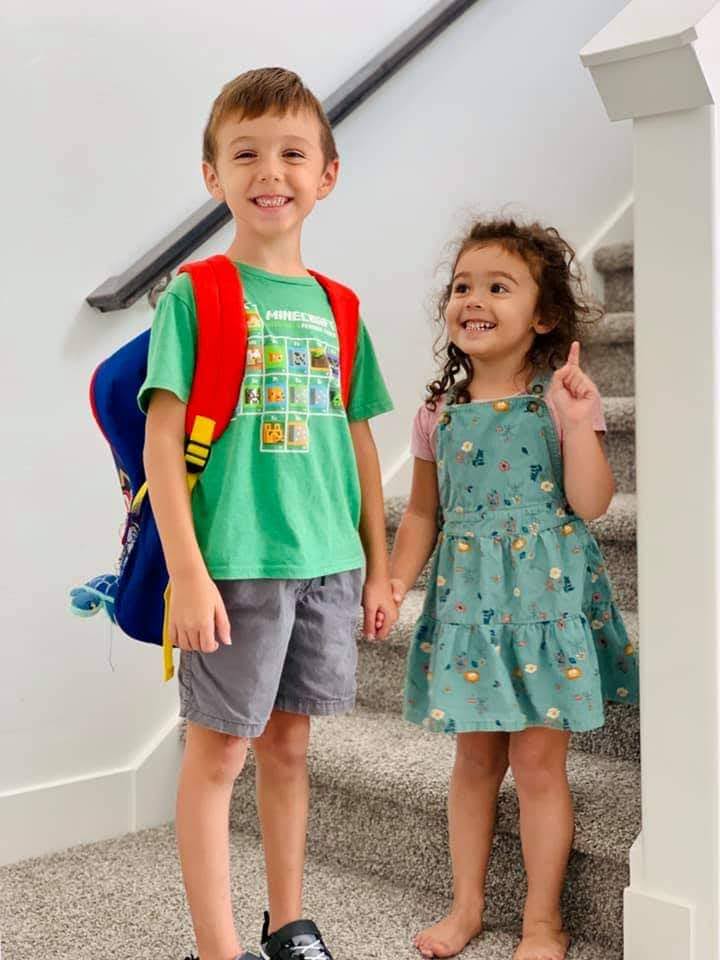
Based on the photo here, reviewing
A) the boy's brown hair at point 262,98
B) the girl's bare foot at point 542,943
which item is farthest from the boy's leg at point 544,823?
the boy's brown hair at point 262,98

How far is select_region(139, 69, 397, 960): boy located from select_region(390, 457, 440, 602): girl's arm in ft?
0.73

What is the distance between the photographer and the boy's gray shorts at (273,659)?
1391 mm

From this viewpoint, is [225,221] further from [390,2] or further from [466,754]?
[466,754]

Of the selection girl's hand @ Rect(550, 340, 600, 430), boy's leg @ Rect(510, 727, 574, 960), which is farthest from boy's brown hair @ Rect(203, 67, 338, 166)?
boy's leg @ Rect(510, 727, 574, 960)

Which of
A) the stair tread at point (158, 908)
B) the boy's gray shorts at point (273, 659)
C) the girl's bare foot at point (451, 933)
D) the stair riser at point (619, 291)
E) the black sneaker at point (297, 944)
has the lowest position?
the stair tread at point (158, 908)

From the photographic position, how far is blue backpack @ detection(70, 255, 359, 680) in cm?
139

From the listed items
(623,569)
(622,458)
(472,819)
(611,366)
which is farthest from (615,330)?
(472,819)

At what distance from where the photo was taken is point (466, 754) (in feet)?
5.49

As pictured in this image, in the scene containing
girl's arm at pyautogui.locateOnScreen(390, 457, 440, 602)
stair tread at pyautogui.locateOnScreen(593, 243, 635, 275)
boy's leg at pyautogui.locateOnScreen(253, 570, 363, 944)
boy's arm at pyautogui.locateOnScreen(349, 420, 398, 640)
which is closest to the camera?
boy's leg at pyautogui.locateOnScreen(253, 570, 363, 944)

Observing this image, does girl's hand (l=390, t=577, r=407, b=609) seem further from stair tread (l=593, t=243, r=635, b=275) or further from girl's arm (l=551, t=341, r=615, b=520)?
stair tread (l=593, t=243, r=635, b=275)

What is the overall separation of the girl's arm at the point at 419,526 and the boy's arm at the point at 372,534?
132 mm

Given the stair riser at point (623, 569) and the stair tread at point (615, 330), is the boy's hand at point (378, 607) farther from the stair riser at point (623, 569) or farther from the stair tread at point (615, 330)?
the stair tread at point (615, 330)

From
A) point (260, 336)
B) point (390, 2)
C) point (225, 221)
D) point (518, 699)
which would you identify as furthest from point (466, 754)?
point (390, 2)

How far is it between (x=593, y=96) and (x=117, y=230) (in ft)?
4.83
